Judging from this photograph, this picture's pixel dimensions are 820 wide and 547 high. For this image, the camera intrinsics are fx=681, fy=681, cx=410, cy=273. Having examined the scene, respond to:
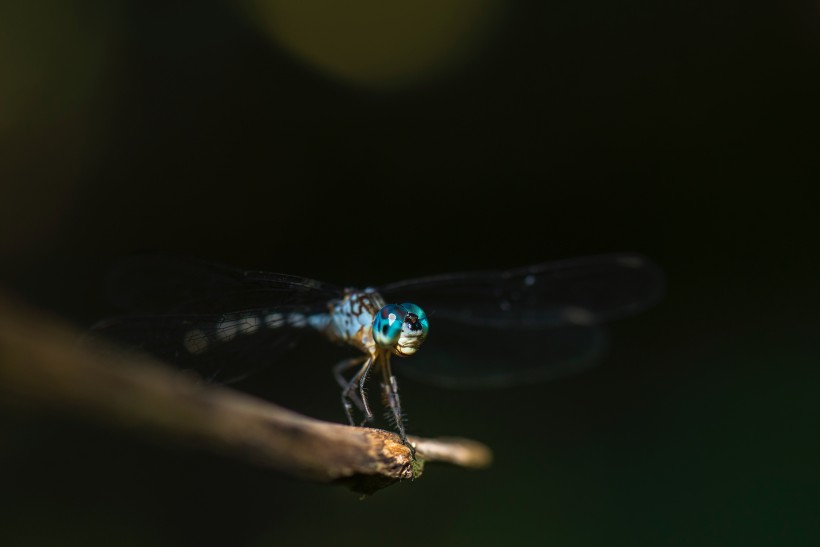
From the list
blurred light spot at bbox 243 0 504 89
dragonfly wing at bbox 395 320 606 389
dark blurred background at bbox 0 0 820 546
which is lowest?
dragonfly wing at bbox 395 320 606 389

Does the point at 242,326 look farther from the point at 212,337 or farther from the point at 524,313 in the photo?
the point at 524,313

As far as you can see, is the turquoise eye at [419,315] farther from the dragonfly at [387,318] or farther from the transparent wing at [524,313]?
the transparent wing at [524,313]

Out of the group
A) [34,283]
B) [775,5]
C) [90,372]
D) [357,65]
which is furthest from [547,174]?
[90,372]

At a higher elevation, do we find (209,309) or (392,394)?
(209,309)

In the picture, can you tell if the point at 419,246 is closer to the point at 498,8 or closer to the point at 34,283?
the point at 498,8

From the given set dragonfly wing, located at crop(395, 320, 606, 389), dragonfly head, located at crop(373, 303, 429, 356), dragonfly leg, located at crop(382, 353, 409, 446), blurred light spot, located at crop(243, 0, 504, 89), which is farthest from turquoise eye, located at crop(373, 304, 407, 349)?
blurred light spot, located at crop(243, 0, 504, 89)

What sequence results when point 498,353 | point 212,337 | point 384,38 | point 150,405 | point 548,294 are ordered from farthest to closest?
point 384,38 < point 498,353 < point 548,294 < point 212,337 < point 150,405

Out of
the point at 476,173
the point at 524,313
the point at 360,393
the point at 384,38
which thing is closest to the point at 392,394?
the point at 360,393

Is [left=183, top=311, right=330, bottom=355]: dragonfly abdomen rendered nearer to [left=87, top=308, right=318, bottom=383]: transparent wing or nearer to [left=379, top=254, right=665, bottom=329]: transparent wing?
[left=87, top=308, right=318, bottom=383]: transparent wing
